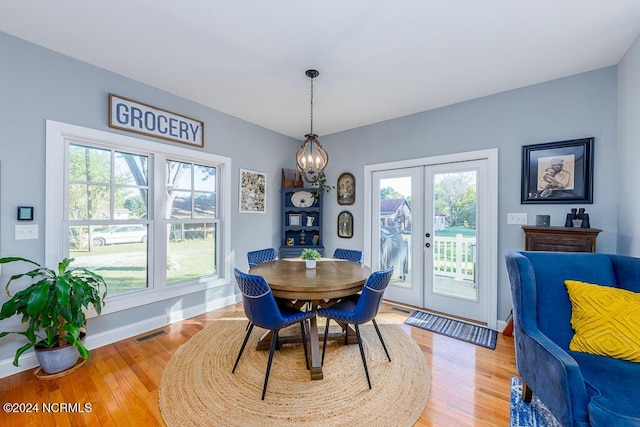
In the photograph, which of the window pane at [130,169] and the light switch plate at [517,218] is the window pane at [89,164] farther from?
the light switch plate at [517,218]

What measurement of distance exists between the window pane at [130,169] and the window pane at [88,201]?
176 millimetres

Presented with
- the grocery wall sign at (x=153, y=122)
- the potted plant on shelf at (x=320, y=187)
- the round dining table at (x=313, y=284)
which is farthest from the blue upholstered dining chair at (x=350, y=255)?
the grocery wall sign at (x=153, y=122)

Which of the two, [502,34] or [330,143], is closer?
[502,34]

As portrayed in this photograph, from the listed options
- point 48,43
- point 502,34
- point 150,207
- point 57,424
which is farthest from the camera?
point 150,207

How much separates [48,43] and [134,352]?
2781 mm

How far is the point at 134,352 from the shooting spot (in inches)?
97.5

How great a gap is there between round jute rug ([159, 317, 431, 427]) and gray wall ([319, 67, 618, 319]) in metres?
1.68

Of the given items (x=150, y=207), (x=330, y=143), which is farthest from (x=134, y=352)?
(x=330, y=143)

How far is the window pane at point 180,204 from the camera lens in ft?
10.7

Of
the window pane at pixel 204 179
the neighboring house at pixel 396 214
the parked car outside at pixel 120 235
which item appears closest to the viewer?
the parked car outside at pixel 120 235

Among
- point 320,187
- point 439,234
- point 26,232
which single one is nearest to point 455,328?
point 439,234

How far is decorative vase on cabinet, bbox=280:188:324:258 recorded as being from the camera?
450 cm

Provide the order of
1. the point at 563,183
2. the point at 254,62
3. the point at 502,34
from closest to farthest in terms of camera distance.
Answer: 1. the point at 502,34
2. the point at 254,62
3. the point at 563,183

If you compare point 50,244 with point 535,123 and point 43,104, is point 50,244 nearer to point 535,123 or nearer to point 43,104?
point 43,104
